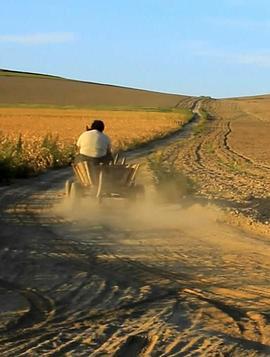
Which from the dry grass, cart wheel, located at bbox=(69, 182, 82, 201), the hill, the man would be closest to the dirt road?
cart wheel, located at bbox=(69, 182, 82, 201)

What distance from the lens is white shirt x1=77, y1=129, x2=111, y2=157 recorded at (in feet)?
52.7

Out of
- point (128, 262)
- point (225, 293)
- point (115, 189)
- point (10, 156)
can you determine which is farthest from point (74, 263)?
point (10, 156)

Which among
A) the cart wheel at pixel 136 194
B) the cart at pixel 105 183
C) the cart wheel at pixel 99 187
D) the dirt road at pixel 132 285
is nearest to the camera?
the dirt road at pixel 132 285

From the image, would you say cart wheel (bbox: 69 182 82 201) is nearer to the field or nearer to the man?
the field

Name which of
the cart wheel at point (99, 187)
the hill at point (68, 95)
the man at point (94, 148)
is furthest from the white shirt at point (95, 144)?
the hill at point (68, 95)

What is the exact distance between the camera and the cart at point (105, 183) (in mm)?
15688

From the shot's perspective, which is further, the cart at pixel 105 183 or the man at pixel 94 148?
the man at pixel 94 148

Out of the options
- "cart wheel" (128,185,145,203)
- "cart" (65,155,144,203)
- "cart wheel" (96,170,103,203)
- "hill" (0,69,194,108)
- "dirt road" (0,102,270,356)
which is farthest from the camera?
"hill" (0,69,194,108)

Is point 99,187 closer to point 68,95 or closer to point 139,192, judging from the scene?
point 139,192

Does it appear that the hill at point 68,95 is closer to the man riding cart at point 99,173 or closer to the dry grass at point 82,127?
the dry grass at point 82,127

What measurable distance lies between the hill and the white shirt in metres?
87.7

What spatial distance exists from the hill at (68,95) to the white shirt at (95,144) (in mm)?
87694

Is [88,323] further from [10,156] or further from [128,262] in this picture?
[10,156]

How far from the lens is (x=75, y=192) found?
15727 millimetres
